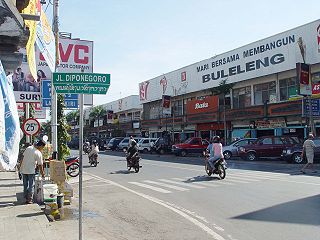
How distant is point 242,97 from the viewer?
129 ft

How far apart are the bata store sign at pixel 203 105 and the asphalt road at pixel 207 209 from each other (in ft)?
80.8

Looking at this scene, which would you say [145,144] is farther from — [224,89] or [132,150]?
[132,150]

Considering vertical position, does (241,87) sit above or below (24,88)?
above

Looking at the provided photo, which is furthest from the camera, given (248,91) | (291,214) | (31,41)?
(248,91)

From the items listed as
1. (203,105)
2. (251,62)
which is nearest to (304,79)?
(251,62)

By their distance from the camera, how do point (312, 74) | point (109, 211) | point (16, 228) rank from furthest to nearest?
point (312, 74), point (109, 211), point (16, 228)

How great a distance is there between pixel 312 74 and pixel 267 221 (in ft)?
86.5

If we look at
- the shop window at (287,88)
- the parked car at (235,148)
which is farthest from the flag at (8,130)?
the shop window at (287,88)

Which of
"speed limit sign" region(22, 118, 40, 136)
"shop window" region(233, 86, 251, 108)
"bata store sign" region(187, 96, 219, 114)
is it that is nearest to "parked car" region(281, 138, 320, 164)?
"shop window" region(233, 86, 251, 108)

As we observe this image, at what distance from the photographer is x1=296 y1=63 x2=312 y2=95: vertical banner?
2778 cm

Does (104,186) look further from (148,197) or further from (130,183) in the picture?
(148,197)

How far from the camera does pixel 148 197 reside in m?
12.2

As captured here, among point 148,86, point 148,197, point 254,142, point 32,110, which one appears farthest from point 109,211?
point 148,86

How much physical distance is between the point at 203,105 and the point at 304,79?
15.3 m
